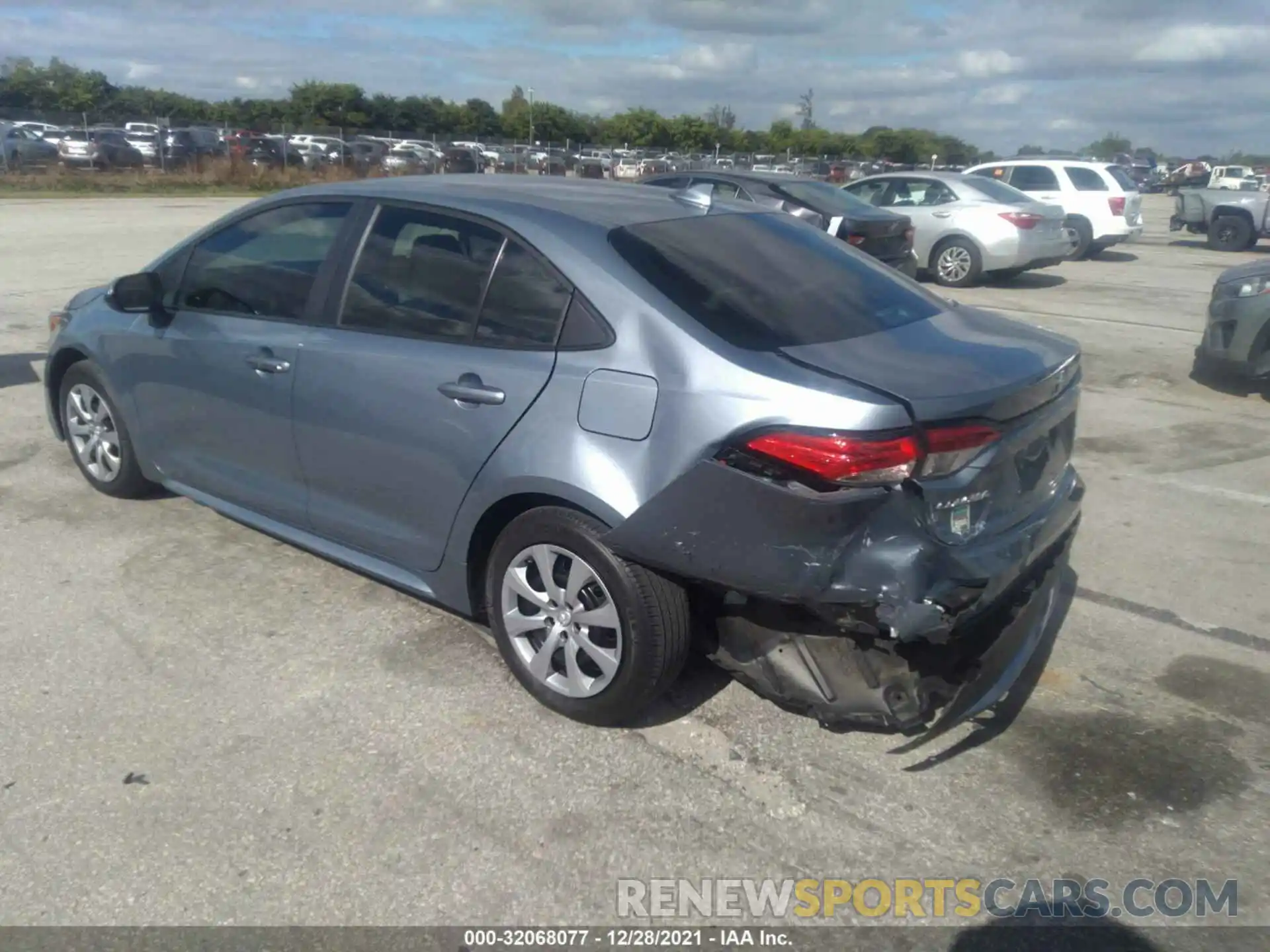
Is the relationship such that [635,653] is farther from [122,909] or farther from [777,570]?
[122,909]

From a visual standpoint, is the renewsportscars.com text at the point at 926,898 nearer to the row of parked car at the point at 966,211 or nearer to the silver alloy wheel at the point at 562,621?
the silver alloy wheel at the point at 562,621

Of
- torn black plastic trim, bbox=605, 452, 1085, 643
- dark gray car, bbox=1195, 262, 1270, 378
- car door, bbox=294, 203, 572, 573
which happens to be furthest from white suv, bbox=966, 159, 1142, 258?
torn black plastic trim, bbox=605, 452, 1085, 643

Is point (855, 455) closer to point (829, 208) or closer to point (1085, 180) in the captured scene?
point (829, 208)

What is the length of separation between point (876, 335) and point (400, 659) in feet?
6.75

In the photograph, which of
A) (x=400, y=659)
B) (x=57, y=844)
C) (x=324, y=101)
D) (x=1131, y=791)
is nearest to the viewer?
(x=57, y=844)

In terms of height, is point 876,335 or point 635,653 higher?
point 876,335

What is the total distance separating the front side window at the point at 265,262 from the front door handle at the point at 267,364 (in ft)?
0.58

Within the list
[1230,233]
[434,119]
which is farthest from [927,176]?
[434,119]

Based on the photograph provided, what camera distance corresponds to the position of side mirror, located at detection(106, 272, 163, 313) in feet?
15.8

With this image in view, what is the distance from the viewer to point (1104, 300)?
1400cm

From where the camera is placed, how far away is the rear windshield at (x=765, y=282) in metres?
3.38

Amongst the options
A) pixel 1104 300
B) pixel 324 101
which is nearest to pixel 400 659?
pixel 1104 300

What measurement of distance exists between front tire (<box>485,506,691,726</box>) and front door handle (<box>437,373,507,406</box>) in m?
0.40

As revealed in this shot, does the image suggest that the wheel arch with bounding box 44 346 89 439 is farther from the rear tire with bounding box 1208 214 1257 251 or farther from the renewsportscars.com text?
the rear tire with bounding box 1208 214 1257 251
